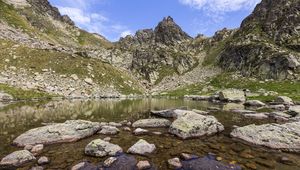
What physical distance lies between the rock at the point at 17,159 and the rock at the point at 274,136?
1941 cm

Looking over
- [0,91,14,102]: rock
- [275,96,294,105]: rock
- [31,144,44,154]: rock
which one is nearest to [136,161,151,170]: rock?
[31,144,44,154]: rock

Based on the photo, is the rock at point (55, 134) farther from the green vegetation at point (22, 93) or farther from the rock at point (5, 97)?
the green vegetation at point (22, 93)

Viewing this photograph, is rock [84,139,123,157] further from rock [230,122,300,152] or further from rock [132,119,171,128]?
rock [230,122,300,152]

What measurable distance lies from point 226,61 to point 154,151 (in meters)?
169

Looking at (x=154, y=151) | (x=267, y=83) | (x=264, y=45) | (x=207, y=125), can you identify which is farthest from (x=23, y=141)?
(x=264, y=45)

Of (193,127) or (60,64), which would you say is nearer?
(193,127)

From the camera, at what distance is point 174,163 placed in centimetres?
1803

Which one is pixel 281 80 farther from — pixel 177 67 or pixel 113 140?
pixel 113 140

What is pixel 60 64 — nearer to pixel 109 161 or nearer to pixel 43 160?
pixel 43 160

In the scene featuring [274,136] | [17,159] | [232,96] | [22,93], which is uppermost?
[22,93]

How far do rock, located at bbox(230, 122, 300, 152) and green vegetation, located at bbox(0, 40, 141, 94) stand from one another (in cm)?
9075

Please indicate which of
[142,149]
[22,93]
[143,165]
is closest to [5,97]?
[22,93]

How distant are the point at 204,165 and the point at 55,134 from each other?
46.9 ft

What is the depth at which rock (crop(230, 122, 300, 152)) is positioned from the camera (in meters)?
23.2
